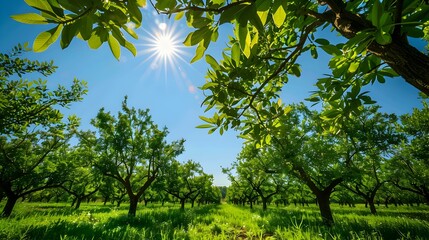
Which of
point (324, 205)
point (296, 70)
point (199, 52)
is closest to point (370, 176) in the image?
point (324, 205)

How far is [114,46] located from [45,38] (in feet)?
0.81

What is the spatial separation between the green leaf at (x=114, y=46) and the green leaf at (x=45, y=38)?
0.19 meters

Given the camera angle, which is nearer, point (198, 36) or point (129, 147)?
point (198, 36)

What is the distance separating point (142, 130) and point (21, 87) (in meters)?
11.5

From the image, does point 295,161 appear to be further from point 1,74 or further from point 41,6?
point 1,74

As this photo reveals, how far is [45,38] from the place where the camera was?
756 mm

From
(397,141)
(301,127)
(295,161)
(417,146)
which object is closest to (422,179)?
(417,146)

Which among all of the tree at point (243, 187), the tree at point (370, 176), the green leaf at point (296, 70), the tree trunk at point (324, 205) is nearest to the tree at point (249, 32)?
the green leaf at point (296, 70)

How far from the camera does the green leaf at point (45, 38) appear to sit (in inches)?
28.7

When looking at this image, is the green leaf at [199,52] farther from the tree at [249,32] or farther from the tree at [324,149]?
the tree at [324,149]

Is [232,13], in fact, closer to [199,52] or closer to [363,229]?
[199,52]

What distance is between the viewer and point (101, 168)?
13.2 metres

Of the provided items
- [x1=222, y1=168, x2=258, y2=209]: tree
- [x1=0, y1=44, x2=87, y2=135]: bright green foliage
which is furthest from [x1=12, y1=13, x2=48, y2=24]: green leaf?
[x1=222, y1=168, x2=258, y2=209]: tree

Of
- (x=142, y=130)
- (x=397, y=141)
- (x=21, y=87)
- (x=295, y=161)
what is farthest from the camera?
(x=142, y=130)
